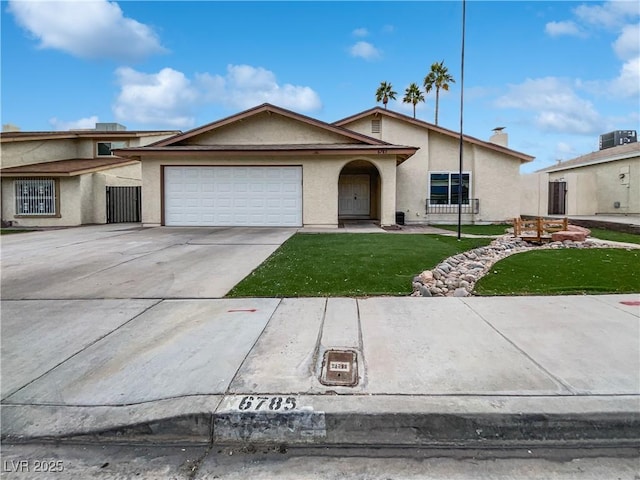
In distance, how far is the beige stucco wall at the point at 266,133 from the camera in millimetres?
17797

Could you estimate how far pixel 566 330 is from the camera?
446 centimetres

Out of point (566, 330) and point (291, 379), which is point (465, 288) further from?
point (291, 379)

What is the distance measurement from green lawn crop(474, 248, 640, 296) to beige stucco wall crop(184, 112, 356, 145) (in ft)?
36.0

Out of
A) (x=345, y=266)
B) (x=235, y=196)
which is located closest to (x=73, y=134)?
(x=235, y=196)

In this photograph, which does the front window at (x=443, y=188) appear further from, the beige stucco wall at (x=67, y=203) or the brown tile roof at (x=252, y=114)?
the beige stucco wall at (x=67, y=203)

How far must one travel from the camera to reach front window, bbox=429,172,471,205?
20.3 metres

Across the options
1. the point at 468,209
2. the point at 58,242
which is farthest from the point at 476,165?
the point at 58,242

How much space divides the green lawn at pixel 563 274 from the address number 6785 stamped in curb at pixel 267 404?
4254 millimetres

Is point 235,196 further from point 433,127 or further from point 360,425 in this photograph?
point 360,425

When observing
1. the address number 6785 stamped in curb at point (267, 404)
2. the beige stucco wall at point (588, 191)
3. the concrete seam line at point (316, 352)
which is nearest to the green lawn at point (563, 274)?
the concrete seam line at point (316, 352)

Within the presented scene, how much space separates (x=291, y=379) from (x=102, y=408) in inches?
58.5

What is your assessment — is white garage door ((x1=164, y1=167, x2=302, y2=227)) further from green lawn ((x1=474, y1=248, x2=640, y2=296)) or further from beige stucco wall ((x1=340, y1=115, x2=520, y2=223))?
green lawn ((x1=474, y1=248, x2=640, y2=296))

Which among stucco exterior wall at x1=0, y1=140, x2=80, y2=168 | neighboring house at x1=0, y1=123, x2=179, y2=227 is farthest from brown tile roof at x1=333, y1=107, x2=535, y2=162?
stucco exterior wall at x1=0, y1=140, x2=80, y2=168

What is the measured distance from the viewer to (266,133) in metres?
18.0
